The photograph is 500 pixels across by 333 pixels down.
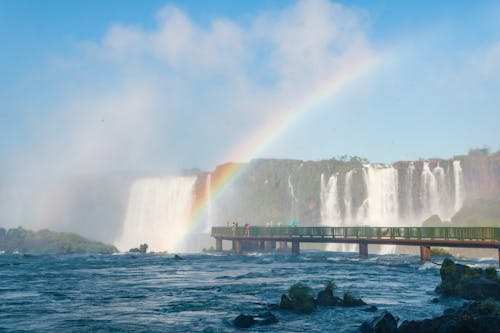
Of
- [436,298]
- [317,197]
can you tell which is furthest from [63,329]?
[317,197]

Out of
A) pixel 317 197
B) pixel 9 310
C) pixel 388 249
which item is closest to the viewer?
pixel 9 310

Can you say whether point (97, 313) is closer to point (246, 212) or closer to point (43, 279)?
point (43, 279)

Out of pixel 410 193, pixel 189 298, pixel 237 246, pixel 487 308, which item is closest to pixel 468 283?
pixel 487 308

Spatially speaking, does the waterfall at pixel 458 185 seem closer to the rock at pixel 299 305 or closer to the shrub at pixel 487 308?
the rock at pixel 299 305

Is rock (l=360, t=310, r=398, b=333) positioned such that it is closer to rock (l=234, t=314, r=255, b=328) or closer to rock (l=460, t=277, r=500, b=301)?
rock (l=234, t=314, r=255, b=328)

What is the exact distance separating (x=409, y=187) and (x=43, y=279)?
2903 inches

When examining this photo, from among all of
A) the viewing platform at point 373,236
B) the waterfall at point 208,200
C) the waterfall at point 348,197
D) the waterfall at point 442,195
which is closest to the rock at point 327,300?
the viewing platform at point 373,236

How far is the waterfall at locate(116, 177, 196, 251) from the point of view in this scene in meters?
118

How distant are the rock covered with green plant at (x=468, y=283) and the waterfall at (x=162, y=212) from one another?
90.3 metres

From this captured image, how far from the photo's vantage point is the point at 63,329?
2025 centimetres

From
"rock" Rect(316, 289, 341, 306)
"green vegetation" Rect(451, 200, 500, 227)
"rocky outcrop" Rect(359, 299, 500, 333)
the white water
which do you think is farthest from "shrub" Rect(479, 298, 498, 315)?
the white water

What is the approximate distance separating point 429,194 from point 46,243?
78.5 meters

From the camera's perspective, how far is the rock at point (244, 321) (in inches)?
807

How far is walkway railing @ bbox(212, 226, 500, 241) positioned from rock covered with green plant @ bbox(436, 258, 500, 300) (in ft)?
52.5
